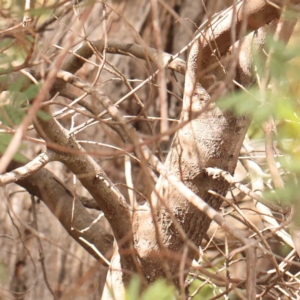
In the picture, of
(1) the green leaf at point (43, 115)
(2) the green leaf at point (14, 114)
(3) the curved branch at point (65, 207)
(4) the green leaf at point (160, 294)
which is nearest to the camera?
(4) the green leaf at point (160, 294)

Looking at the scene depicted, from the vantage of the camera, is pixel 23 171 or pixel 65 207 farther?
pixel 65 207

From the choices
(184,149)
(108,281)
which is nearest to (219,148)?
(184,149)

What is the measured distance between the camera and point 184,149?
4.03 ft

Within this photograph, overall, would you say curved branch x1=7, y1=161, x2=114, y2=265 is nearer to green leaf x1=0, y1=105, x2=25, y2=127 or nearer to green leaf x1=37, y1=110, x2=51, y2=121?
green leaf x1=37, y1=110, x2=51, y2=121

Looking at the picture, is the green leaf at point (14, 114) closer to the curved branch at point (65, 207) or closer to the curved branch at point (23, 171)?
the curved branch at point (23, 171)

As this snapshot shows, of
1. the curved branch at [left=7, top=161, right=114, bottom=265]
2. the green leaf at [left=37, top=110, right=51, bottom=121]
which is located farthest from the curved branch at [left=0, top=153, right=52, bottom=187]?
the curved branch at [left=7, top=161, right=114, bottom=265]

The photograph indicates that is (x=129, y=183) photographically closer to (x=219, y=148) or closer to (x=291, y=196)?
(x=219, y=148)

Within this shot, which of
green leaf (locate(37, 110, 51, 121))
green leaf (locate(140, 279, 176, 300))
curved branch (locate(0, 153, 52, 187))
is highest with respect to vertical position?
green leaf (locate(37, 110, 51, 121))

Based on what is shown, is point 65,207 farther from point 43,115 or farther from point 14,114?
point 14,114

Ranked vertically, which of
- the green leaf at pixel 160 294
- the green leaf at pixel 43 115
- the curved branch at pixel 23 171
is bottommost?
the green leaf at pixel 160 294

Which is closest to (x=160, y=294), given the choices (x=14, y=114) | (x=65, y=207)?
(x=14, y=114)

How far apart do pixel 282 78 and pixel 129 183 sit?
66cm

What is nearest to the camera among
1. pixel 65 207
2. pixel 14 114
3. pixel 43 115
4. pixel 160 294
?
pixel 160 294

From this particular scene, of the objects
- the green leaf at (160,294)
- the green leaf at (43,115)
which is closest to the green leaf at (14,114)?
the green leaf at (43,115)
